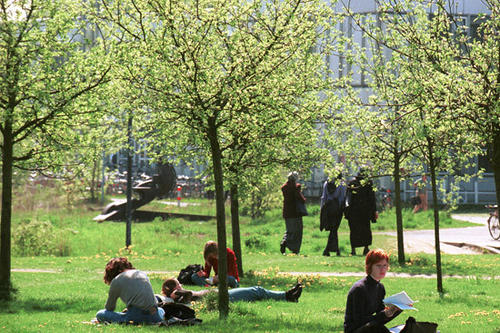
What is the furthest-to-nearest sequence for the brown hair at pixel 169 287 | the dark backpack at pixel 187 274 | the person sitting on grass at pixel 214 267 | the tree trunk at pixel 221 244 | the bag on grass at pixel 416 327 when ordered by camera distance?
1. the dark backpack at pixel 187 274
2. the person sitting on grass at pixel 214 267
3. the brown hair at pixel 169 287
4. the tree trunk at pixel 221 244
5. the bag on grass at pixel 416 327

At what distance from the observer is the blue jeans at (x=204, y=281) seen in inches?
447

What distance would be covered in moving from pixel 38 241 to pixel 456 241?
1359 centimetres

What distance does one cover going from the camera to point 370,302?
253 inches

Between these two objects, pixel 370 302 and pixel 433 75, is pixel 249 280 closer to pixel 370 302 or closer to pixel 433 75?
pixel 433 75

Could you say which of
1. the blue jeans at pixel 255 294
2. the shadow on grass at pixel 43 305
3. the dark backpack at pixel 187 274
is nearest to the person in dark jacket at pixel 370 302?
the blue jeans at pixel 255 294

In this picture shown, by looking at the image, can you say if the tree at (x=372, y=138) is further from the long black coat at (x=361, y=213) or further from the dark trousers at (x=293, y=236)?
the dark trousers at (x=293, y=236)

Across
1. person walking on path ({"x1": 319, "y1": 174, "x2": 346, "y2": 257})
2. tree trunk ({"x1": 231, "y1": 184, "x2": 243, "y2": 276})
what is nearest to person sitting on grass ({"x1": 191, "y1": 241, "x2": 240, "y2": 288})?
tree trunk ({"x1": 231, "y1": 184, "x2": 243, "y2": 276})

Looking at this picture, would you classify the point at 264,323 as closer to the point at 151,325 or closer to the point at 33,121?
the point at 151,325

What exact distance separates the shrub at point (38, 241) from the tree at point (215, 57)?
12.6 meters

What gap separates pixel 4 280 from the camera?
11.5 metres

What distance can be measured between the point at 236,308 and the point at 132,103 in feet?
11.5

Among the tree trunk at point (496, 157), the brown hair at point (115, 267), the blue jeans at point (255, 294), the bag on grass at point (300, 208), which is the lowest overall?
the blue jeans at point (255, 294)

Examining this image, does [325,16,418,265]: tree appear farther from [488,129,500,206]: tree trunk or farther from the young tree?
[488,129,500,206]: tree trunk

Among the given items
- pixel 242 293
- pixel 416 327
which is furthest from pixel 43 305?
pixel 416 327
